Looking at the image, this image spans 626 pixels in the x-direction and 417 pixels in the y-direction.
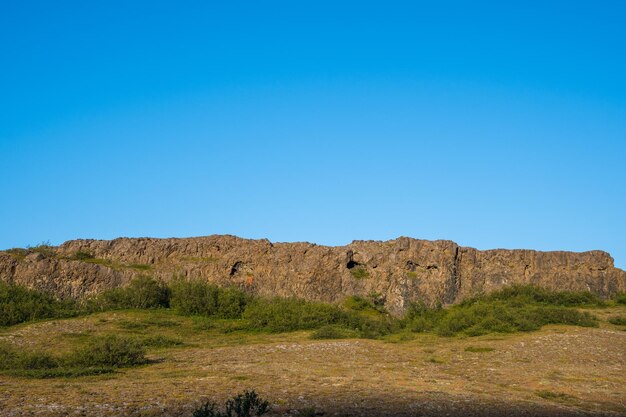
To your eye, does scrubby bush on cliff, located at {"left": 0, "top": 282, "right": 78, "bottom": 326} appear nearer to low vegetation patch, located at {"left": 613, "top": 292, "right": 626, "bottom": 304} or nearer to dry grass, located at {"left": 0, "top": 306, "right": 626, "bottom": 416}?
dry grass, located at {"left": 0, "top": 306, "right": 626, "bottom": 416}

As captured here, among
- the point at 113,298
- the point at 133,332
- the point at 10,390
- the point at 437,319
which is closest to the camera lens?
the point at 10,390

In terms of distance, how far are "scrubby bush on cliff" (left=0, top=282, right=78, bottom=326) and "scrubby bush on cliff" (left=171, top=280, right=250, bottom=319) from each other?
6326mm

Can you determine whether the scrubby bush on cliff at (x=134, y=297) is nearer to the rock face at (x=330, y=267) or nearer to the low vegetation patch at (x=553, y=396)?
the rock face at (x=330, y=267)

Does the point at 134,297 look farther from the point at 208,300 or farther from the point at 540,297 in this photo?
the point at 540,297

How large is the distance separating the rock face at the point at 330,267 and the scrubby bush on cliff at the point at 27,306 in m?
2.04

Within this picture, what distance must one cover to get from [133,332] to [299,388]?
18080 millimetres

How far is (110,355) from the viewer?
978 inches

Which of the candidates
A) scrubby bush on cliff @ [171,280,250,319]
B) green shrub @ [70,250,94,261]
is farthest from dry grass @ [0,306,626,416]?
green shrub @ [70,250,94,261]

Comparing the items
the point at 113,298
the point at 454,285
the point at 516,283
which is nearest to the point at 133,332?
the point at 113,298

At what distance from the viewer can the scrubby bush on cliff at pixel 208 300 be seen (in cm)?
4069

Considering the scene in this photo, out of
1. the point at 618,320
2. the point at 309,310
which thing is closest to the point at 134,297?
the point at 309,310

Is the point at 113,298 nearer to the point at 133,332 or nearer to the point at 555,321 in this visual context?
the point at 133,332

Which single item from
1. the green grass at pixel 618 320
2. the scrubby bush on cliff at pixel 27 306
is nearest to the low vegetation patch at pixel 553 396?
the green grass at pixel 618 320

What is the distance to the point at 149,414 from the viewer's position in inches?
611
